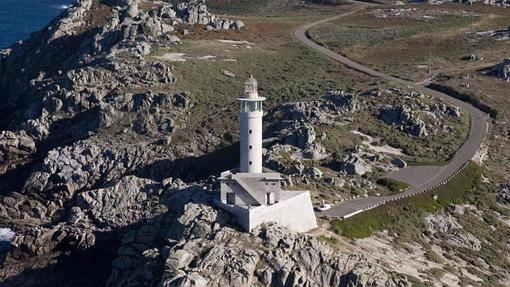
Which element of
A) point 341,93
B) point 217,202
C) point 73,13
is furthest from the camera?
point 73,13

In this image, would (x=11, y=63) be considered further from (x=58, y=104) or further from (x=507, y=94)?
(x=507, y=94)

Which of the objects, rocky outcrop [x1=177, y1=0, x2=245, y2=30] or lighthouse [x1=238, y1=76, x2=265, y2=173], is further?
rocky outcrop [x1=177, y1=0, x2=245, y2=30]

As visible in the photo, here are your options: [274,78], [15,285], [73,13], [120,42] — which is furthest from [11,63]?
[15,285]

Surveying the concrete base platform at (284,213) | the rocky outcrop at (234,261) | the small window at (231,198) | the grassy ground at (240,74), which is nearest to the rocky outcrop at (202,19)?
the grassy ground at (240,74)

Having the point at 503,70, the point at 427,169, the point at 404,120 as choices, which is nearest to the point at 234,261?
the point at 427,169

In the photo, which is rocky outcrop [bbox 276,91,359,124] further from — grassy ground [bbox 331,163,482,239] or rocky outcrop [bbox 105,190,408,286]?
rocky outcrop [bbox 105,190,408,286]

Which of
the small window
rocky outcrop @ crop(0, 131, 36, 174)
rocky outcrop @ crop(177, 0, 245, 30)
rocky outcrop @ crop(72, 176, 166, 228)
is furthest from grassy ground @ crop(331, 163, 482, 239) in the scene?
rocky outcrop @ crop(177, 0, 245, 30)
